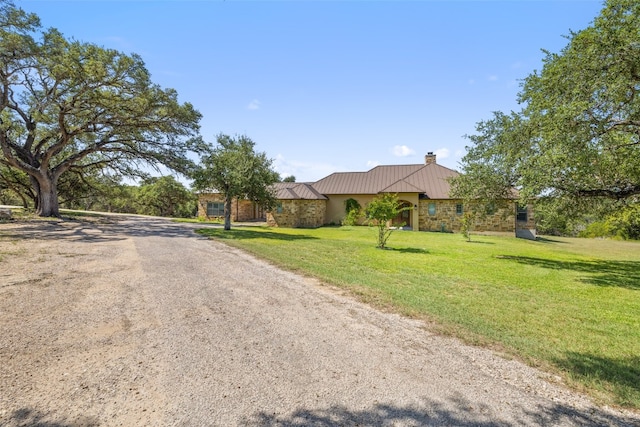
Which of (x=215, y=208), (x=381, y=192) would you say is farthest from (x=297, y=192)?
(x=215, y=208)

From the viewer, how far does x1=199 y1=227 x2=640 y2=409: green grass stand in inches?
152

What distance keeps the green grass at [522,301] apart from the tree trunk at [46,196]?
17.3m

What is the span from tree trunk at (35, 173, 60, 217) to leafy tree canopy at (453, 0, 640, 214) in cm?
2625

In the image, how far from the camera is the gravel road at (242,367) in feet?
9.02

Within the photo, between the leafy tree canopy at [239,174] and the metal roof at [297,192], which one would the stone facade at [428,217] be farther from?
the leafy tree canopy at [239,174]

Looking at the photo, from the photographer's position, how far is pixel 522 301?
659cm

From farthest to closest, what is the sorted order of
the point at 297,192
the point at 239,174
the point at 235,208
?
the point at 235,208
the point at 297,192
the point at 239,174

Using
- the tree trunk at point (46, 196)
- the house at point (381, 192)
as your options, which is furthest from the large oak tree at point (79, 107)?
the house at point (381, 192)

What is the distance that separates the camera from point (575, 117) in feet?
30.3

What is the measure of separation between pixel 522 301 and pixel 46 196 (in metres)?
26.6

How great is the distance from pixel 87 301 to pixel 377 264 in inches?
293

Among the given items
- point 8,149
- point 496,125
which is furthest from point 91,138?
point 496,125

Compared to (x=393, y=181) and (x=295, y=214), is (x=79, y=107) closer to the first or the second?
(x=295, y=214)

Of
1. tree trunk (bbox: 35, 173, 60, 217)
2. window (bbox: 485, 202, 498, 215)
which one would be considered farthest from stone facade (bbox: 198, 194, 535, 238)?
tree trunk (bbox: 35, 173, 60, 217)
